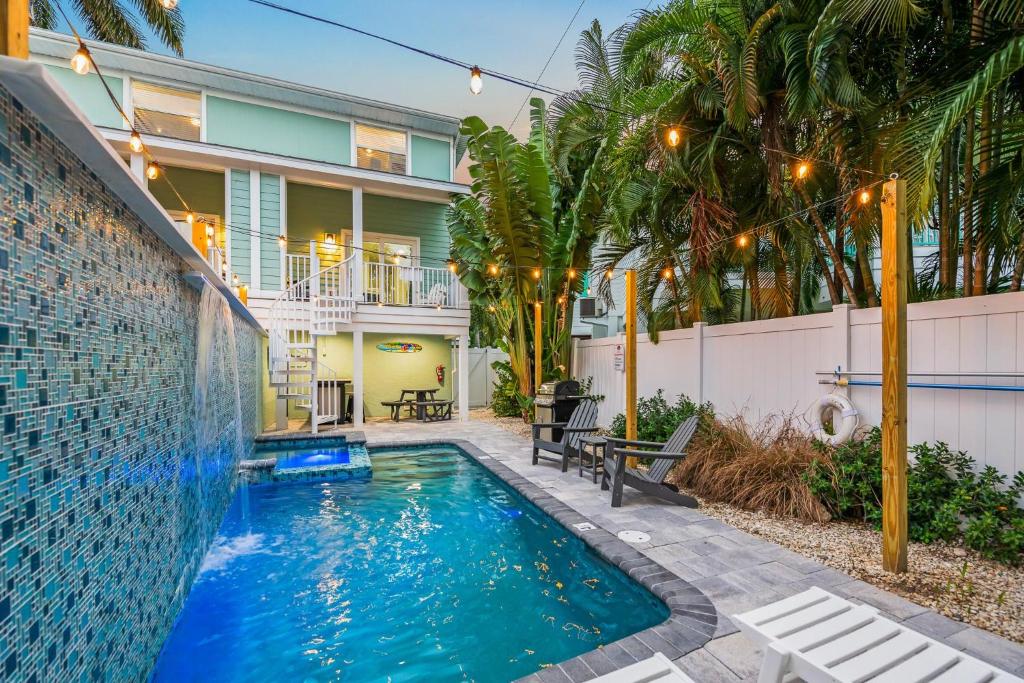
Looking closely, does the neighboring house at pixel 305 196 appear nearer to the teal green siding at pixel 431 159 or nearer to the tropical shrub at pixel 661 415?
the teal green siding at pixel 431 159

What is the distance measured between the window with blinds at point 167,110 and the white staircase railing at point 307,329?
471 cm

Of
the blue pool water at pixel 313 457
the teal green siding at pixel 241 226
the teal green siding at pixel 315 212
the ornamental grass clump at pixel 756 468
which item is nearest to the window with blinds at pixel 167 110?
the teal green siding at pixel 241 226

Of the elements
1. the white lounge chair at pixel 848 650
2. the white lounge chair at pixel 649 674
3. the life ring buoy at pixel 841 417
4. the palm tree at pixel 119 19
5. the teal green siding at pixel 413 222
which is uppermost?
the palm tree at pixel 119 19

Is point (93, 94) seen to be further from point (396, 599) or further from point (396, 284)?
point (396, 599)

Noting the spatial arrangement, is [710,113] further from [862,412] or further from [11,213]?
[11,213]

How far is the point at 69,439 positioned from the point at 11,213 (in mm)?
874

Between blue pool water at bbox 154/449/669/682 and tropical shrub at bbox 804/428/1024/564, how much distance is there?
2.62m

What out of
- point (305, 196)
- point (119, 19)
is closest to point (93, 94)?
point (305, 196)

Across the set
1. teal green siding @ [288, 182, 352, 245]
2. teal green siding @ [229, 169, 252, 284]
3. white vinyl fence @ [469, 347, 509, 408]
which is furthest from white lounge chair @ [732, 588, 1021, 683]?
white vinyl fence @ [469, 347, 509, 408]

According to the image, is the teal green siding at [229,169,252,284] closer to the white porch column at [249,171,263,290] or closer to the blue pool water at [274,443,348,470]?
the white porch column at [249,171,263,290]

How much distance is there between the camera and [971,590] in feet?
10.4

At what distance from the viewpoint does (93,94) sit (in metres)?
10.4

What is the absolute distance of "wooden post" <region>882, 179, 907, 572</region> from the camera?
3393 millimetres

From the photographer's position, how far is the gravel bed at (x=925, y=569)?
2918 millimetres
